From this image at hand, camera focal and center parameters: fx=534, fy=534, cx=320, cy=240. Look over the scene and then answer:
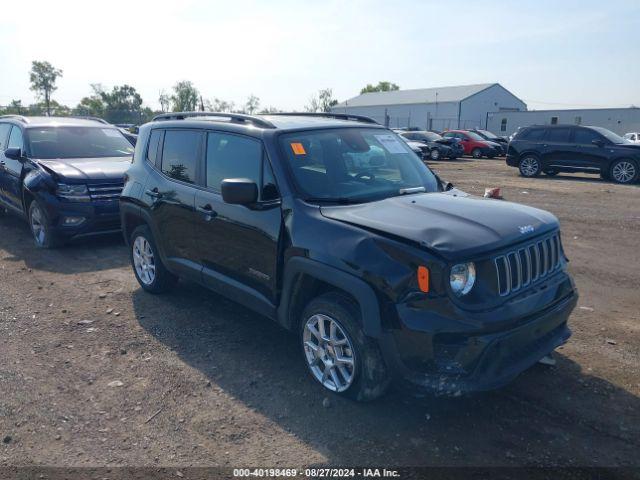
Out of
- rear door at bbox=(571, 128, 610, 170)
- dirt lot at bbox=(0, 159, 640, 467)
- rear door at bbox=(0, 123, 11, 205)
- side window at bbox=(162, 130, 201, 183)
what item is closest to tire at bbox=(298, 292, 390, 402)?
dirt lot at bbox=(0, 159, 640, 467)

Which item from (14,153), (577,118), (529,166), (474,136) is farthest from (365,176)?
(577,118)

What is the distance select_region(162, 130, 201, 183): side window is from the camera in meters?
4.95

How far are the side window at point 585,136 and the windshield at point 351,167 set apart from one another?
14.3 meters

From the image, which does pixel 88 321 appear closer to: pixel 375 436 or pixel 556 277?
pixel 375 436

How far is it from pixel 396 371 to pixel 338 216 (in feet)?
3.58

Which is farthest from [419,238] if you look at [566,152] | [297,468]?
[566,152]

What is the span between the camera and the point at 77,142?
349 inches

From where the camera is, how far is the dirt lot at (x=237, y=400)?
325cm

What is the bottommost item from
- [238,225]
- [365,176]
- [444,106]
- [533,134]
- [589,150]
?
[238,225]

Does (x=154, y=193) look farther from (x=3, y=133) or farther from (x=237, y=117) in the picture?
(x=3, y=133)

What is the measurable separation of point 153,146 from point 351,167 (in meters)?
2.42

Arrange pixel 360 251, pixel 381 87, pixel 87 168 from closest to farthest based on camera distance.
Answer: pixel 360 251
pixel 87 168
pixel 381 87

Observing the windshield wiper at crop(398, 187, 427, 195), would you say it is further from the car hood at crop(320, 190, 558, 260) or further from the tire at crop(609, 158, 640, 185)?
the tire at crop(609, 158, 640, 185)

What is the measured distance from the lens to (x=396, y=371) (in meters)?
3.30
